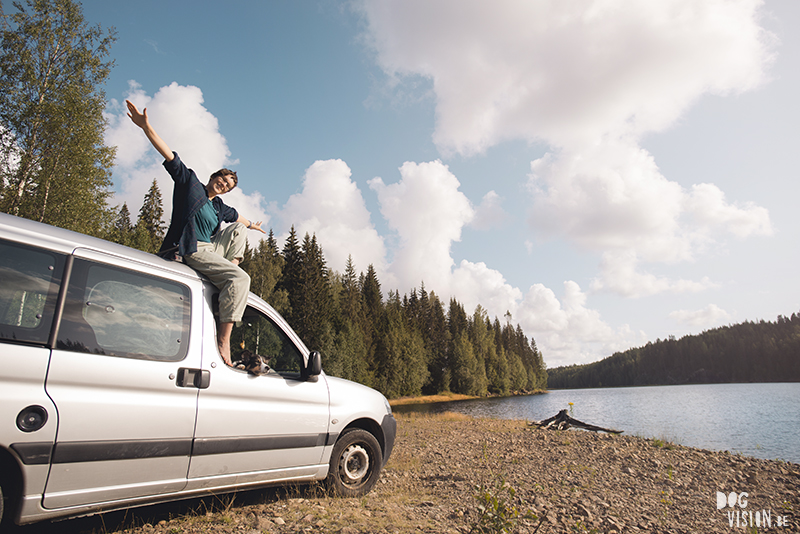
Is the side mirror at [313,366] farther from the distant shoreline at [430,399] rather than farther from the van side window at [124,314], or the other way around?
the distant shoreline at [430,399]

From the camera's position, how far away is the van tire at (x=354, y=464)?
15.3ft

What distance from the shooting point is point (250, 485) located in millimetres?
3936

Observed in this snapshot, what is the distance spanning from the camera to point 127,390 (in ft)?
10.2

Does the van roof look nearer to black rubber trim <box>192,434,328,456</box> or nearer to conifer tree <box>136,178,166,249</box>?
black rubber trim <box>192,434,328,456</box>

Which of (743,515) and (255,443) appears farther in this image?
(743,515)

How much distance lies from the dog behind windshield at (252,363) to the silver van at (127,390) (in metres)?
0.08

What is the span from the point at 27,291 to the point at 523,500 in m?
5.67

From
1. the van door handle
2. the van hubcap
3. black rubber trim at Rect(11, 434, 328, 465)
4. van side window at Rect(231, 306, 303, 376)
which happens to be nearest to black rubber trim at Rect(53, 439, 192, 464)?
black rubber trim at Rect(11, 434, 328, 465)

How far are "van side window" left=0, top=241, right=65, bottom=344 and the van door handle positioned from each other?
3.22ft

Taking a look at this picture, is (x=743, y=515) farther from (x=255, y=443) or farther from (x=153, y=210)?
(x=153, y=210)

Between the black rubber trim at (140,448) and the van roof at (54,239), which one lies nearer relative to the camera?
the black rubber trim at (140,448)

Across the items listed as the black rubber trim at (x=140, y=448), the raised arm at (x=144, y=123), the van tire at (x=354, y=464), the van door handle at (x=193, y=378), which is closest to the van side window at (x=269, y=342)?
the van door handle at (x=193, y=378)

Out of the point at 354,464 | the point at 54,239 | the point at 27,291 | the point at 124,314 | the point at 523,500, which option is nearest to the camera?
the point at 27,291

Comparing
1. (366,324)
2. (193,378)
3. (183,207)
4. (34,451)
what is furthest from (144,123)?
(366,324)
